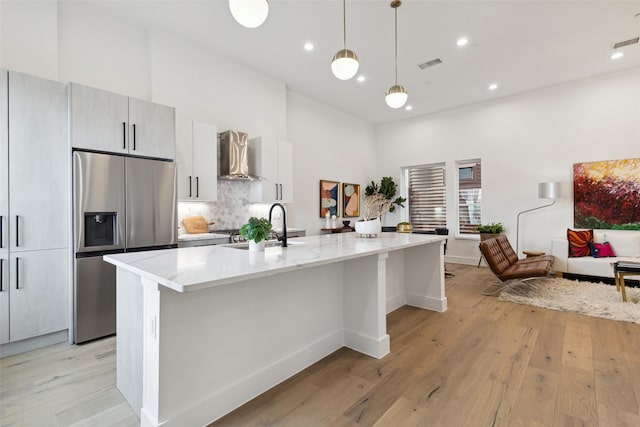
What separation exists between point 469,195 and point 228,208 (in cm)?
534

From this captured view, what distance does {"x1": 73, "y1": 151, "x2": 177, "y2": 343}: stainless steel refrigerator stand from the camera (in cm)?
272

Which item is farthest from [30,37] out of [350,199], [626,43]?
[626,43]

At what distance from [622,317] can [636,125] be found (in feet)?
12.2

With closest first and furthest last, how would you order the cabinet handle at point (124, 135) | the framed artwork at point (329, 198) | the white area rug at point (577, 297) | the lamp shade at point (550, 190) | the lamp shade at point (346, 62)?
the lamp shade at point (346, 62) → the cabinet handle at point (124, 135) → the white area rug at point (577, 297) → the lamp shade at point (550, 190) → the framed artwork at point (329, 198)

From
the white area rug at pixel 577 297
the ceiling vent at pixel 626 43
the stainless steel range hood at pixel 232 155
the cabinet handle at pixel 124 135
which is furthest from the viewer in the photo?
the stainless steel range hood at pixel 232 155

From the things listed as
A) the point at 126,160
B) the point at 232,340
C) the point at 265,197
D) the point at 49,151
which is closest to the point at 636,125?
the point at 265,197

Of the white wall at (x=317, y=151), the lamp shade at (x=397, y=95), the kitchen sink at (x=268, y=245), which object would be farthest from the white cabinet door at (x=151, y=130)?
the white wall at (x=317, y=151)

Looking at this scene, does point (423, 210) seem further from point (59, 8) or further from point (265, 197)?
point (59, 8)

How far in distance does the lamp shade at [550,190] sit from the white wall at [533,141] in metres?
0.53

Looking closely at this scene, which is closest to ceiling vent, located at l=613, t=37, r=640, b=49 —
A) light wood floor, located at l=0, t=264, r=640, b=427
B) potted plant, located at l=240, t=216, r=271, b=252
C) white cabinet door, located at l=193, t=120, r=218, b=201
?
light wood floor, located at l=0, t=264, r=640, b=427

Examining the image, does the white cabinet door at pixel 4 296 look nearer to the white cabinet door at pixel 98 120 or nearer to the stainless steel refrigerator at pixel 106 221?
the stainless steel refrigerator at pixel 106 221

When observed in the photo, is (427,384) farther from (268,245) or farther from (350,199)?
(350,199)

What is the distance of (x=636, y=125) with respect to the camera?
489 centimetres

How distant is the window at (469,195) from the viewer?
6.54 meters
